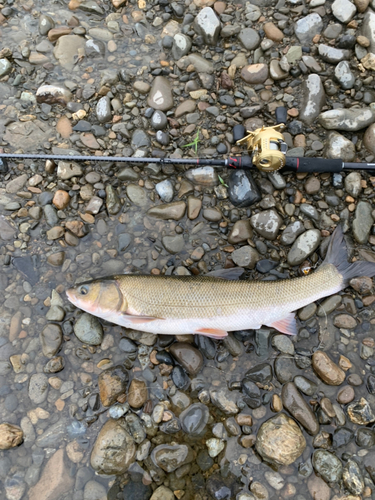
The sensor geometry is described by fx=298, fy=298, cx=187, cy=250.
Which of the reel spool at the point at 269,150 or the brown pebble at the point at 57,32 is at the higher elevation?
the brown pebble at the point at 57,32

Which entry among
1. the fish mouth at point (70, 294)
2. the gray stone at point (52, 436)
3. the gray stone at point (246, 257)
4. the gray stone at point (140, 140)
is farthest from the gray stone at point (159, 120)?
the gray stone at point (52, 436)

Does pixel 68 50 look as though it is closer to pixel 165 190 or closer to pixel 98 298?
pixel 165 190

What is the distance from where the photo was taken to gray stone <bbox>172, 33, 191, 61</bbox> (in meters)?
4.36

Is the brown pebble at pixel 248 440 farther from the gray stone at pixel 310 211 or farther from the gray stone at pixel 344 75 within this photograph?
the gray stone at pixel 344 75

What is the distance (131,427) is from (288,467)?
1.89 meters

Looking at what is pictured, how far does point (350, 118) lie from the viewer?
4062 mm

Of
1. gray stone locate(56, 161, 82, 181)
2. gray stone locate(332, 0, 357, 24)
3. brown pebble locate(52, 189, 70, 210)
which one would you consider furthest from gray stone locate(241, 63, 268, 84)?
brown pebble locate(52, 189, 70, 210)

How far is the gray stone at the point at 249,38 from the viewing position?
4.34 m

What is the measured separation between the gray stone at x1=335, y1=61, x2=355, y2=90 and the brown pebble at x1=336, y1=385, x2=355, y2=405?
406 centimetres

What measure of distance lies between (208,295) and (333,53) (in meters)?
3.85

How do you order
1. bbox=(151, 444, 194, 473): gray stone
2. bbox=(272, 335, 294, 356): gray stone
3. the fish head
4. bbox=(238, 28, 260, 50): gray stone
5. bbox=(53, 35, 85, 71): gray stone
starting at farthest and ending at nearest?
1. bbox=(53, 35, 85, 71): gray stone
2. bbox=(238, 28, 260, 50): gray stone
3. bbox=(272, 335, 294, 356): gray stone
4. the fish head
5. bbox=(151, 444, 194, 473): gray stone

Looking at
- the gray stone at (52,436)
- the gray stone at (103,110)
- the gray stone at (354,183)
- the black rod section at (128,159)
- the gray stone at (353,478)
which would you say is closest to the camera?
the gray stone at (353,478)

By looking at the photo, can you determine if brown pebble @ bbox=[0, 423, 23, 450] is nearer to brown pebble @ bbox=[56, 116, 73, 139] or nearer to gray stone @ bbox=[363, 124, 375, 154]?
brown pebble @ bbox=[56, 116, 73, 139]

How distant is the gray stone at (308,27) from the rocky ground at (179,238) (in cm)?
2
